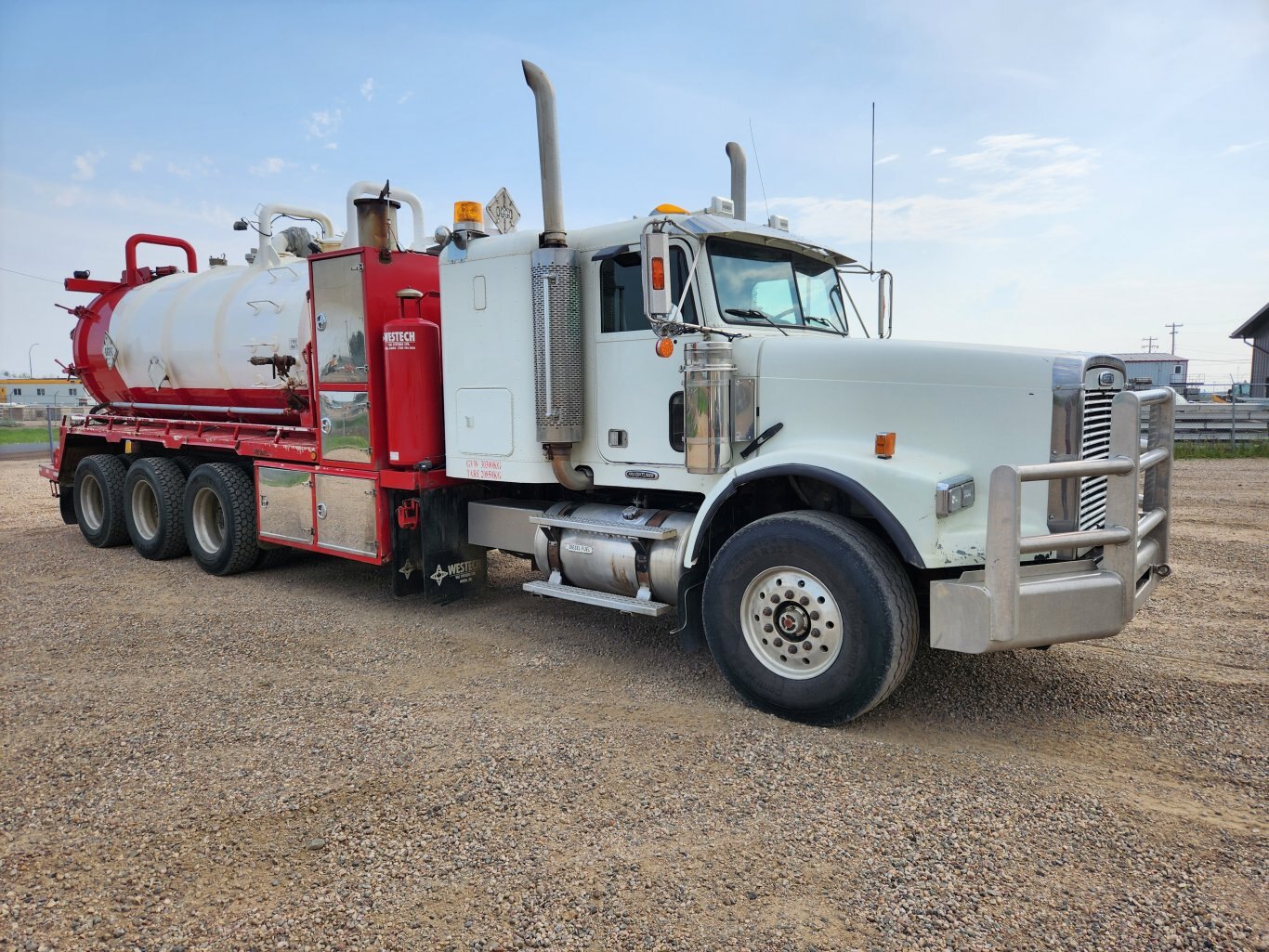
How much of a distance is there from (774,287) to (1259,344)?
32.0 metres

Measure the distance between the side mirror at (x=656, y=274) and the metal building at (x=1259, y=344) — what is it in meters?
31.2

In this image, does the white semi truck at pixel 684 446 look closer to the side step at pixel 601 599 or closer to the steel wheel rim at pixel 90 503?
the side step at pixel 601 599

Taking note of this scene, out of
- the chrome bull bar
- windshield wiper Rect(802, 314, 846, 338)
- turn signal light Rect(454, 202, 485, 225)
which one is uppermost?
turn signal light Rect(454, 202, 485, 225)

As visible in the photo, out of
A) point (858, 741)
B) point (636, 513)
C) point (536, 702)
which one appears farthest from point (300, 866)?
point (636, 513)

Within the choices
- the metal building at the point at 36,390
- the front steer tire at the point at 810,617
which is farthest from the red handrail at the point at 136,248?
the metal building at the point at 36,390

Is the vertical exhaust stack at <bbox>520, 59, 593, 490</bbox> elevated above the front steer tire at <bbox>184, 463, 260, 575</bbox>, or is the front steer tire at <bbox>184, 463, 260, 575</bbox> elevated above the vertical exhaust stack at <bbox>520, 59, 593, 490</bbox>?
the vertical exhaust stack at <bbox>520, 59, 593, 490</bbox>


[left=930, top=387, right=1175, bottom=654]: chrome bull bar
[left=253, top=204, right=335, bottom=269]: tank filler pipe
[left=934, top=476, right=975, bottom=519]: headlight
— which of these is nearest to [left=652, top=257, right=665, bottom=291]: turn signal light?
[left=934, top=476, right=975, bottom=519]: headlight

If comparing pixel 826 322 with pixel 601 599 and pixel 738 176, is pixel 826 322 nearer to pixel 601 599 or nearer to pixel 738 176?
pixel 738 176

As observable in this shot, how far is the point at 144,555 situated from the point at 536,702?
6.45 metres

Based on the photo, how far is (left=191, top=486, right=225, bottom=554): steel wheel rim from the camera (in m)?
8.64

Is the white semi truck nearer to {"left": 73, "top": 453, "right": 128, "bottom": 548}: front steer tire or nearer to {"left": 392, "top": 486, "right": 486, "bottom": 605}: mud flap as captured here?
{"left": 392, "top": 486, "right": 486, "bottom": 605}: mud flap

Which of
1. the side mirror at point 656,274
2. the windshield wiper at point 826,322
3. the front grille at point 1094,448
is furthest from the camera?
the windshield wiper at point 826,322

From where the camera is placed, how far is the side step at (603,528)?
5.36 m

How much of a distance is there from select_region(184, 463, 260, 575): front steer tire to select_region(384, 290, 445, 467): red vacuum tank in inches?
92.5
